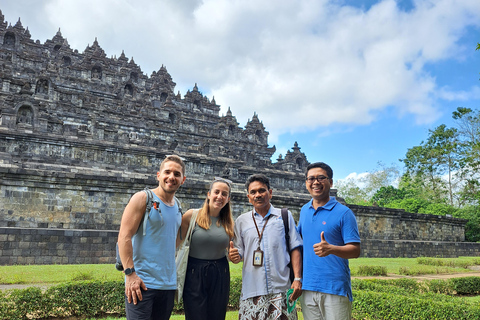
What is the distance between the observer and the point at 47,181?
12.6 m

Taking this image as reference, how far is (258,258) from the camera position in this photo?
3.84m

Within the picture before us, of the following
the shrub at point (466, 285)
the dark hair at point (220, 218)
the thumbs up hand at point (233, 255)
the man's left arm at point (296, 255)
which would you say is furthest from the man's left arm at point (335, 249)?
the shrub at point (466, 285)

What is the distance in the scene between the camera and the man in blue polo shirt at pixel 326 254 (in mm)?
3600

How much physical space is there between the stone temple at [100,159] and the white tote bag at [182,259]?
8.55m

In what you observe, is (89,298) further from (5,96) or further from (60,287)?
(5,96)

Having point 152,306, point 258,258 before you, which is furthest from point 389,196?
point 152,306

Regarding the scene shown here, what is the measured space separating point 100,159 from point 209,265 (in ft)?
59.9

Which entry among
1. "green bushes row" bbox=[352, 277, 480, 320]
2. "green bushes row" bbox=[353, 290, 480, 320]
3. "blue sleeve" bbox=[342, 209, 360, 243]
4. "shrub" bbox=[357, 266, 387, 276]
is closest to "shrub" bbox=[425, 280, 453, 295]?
"shrub" bbox=[357, 266, 387, 276]

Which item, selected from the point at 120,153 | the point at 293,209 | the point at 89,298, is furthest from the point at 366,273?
the point at 120,153

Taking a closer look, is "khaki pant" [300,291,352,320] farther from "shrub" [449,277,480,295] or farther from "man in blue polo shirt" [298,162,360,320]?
"shrub" [449,277,480,295]

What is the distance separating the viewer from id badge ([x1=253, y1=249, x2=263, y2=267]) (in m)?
3.82

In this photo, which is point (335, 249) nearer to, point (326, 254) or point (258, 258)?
point (326, 254)

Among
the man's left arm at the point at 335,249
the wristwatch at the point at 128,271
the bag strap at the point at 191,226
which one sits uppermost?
the bag strap at the point at 191,226

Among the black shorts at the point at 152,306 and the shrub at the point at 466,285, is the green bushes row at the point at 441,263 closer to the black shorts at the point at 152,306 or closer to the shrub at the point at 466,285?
the shrub at the point at 466,285
